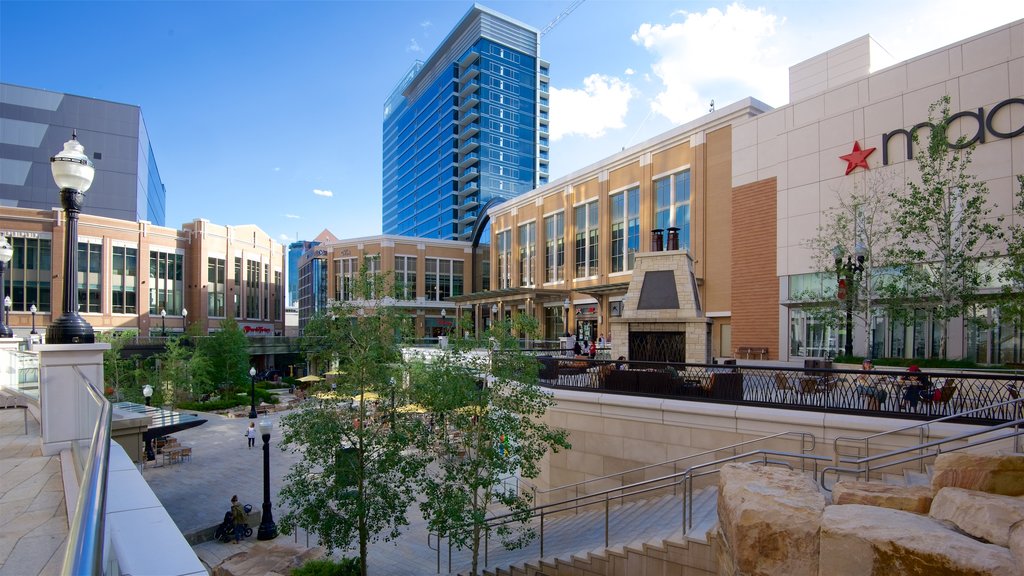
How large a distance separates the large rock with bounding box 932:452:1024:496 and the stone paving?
426 inches

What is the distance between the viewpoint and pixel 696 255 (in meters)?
32.9

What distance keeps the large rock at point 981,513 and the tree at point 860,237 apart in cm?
1439

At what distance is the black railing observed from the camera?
10875mm

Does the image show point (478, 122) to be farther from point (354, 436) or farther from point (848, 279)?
point (354, 436)

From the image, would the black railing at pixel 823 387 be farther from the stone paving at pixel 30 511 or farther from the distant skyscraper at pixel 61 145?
the distant skyscraper at pixel 61 145

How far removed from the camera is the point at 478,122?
312 feet

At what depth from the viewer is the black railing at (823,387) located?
10.9m

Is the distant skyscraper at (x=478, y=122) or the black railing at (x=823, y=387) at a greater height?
the distant skyscraper at (x=478, y=122)

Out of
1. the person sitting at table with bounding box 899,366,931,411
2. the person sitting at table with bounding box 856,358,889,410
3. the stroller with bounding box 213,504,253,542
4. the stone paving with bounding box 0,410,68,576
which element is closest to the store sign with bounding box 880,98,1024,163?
the person sitting at table with bounding box 899,366,931,411

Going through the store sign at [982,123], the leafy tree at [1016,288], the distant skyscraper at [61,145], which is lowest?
the leafy tree at [1016,288]

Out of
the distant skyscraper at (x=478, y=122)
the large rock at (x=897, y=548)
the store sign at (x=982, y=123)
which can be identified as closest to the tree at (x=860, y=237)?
the store sign at (x=982, y=123)

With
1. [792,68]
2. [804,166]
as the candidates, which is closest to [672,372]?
[804,166]

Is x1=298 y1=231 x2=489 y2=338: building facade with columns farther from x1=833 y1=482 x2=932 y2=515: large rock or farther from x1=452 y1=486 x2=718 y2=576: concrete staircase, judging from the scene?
x1=833 y1=482 x2=932 y2=515: large rock

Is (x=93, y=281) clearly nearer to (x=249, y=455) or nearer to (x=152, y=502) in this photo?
(x=249, y=455)
